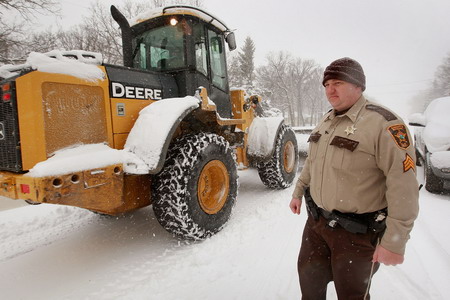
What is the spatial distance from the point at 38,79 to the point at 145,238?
2.10m

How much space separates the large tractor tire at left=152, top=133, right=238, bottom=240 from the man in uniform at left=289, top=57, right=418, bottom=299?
154 cm

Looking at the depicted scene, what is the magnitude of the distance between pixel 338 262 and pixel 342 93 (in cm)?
95

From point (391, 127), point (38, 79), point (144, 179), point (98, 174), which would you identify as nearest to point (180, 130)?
point (144, 179)

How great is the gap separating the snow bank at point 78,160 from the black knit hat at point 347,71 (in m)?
2.00

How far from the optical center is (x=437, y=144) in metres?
4.87

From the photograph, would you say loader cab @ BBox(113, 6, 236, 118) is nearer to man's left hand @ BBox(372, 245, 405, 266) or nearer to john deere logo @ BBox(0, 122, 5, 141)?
john deere logo @ BBox(0, 122, 5, 141)

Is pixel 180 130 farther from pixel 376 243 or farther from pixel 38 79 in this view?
pixel 376 243

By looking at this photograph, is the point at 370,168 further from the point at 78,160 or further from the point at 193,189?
the point at 78,160

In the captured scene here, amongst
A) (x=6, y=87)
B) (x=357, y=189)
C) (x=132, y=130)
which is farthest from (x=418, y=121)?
(x=6, y=87)

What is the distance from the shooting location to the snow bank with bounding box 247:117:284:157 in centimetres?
497

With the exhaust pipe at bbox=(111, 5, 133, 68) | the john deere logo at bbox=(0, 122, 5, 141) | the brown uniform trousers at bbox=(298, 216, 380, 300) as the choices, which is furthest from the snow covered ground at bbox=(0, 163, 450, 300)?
the exhaust pipe at bbox=(111, 5, 133, 68)

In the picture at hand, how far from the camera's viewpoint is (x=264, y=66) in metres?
44.2

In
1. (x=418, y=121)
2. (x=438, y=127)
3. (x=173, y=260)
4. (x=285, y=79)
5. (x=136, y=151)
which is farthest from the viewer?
(x=285, y=79)

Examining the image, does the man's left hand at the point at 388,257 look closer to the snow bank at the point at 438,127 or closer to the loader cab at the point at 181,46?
the loader cab at the point at 181,46
